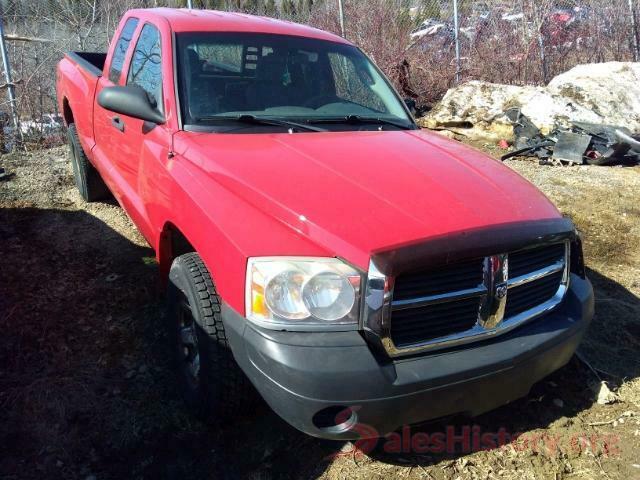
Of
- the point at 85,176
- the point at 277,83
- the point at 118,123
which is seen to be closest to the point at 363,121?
the point at 277,83

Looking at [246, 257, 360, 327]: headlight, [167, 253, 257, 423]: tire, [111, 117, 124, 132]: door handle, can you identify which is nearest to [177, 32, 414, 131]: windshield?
[111, 117, 124, 132]: door handle

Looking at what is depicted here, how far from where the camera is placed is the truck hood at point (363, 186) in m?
2.12

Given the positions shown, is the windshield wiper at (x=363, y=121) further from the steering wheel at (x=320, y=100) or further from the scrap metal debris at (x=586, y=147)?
the scrap metal debris at (x=586, y=147)

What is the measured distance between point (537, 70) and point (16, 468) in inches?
425

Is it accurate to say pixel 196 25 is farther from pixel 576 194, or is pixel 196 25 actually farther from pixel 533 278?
pixel 576 194

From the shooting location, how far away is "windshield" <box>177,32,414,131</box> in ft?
10.2

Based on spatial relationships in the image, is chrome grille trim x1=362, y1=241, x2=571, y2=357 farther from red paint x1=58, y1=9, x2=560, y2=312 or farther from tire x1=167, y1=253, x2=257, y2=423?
tire x1=167, y1=253, x2=257, y2=423

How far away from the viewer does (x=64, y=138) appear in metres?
8.41

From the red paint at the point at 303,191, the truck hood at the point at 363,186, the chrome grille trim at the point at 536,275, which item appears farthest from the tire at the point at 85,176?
the chrome grille trim at the point at 536,275

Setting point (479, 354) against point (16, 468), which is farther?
point (16, 468)

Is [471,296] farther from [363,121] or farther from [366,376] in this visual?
[363,121]

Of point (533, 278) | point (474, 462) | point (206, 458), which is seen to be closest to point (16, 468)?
point (206, 458)

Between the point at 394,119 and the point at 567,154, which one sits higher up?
the point at 394,119

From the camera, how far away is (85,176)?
5293mm
